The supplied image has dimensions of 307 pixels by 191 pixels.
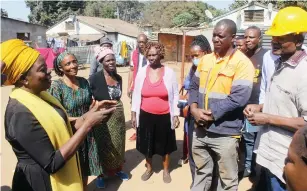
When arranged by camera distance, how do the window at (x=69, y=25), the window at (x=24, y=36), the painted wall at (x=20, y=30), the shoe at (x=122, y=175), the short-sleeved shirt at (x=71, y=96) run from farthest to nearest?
1. the window at (x=69, y=25)
2. the window at (x=24, y=36)
3. the painted wall at (x=20, y=30)
4. the shoe at (x=122, y=175)
5. the short-sleeved shirt at (x=71, y=96)

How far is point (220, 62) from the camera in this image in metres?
2.65

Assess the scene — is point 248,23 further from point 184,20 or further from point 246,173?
point 246,173

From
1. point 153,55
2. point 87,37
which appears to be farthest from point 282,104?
point 87,37

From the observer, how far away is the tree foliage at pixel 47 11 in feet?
116

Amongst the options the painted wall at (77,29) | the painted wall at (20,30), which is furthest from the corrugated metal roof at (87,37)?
the painted wall at (20,30)

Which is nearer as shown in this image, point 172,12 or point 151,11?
point 172,12

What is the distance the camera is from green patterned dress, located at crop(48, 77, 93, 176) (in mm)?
3070

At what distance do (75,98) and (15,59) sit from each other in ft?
4.49

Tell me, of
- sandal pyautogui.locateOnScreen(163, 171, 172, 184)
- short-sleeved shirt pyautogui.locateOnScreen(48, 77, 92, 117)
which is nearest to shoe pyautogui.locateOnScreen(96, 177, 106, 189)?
sandal pyautogui.locateOnScreen(163, 171, 172, 184)

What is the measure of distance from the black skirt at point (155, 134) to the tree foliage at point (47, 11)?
116 ft

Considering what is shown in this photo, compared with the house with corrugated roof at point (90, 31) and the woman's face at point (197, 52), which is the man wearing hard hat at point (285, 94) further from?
the house with corrugated roof at point (90, 31)

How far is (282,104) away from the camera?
6.79 feet

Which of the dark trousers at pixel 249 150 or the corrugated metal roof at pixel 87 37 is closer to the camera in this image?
the dark trousers at pixel 249 150

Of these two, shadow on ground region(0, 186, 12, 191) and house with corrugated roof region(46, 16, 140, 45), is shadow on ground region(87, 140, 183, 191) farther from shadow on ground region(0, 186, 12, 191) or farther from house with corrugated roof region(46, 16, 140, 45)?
house with corrugated roof region(46, 16, 140, 45)
